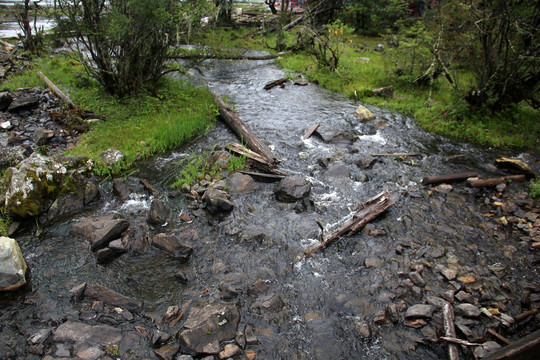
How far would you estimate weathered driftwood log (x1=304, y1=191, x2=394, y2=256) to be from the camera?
6.24m

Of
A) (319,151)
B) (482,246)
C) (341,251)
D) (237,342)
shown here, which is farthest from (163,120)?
(482,246)

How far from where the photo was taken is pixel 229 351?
4320 mm

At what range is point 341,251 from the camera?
6.20 m

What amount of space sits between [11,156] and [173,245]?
528 cm

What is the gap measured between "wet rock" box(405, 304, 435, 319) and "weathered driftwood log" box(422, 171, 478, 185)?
168 inches

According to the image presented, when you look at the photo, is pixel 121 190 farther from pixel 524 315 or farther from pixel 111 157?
pixel 524 315

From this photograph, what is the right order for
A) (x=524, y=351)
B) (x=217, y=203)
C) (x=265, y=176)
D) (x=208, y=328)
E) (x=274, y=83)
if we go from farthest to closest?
(x=274, y=83), (x=265, y=176), (x=217, y=203), (x=208, y=328), (x=524, y=351)

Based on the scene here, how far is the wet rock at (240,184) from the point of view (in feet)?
26.4

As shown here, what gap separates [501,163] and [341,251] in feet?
19.9

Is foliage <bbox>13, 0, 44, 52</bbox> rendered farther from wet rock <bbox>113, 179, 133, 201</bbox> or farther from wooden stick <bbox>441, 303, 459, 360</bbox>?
wooden stick <bbox>441, 303, 459, 360</bbox>

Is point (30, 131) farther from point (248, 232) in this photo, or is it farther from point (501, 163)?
point (501, 163)

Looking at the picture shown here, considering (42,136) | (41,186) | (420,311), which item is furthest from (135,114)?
(420,311)

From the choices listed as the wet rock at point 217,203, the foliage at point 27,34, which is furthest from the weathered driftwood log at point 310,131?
the foliage at point 27,34

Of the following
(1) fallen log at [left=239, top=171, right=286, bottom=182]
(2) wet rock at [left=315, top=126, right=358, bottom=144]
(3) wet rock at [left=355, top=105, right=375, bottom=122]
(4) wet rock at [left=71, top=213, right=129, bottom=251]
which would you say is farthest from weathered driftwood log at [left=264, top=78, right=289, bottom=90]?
(4) wet rock at [left=71, top=213, right=129, bottom=251]
